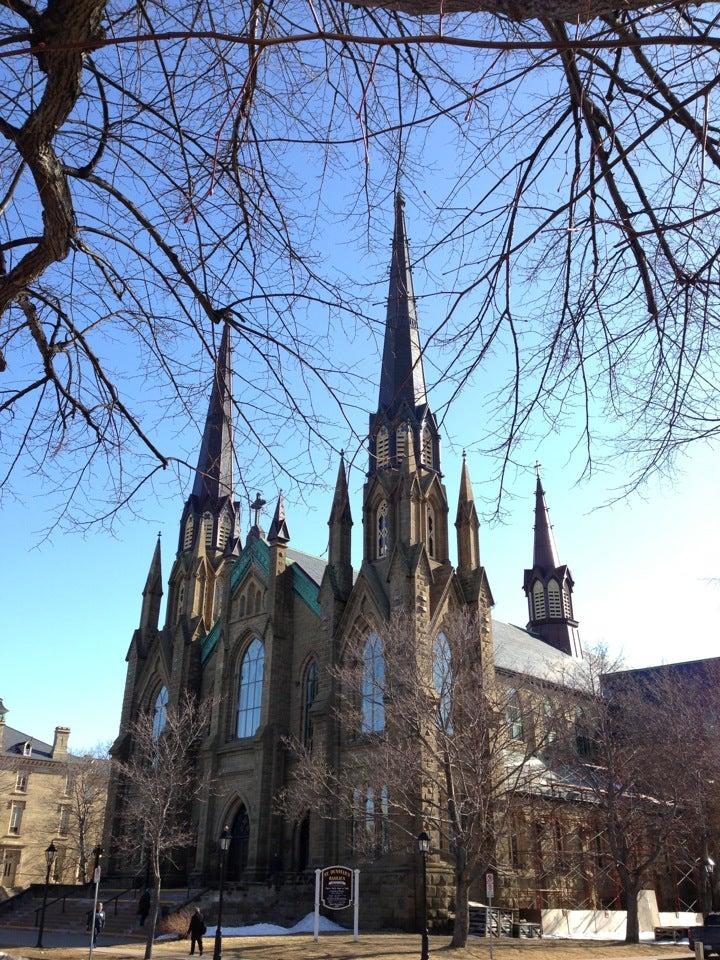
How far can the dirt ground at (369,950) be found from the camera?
2003 cm

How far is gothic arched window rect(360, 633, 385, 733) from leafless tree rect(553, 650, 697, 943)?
21.1 ft

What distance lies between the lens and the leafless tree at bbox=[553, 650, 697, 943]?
26906mm

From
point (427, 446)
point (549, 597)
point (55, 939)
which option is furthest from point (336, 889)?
point (549, 597)

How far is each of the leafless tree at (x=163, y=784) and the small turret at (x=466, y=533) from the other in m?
12.6

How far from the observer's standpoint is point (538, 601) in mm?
59375

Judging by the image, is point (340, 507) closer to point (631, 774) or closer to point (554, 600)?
point (631, 774)

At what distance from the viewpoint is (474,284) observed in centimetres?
430

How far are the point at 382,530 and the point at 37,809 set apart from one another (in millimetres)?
44071

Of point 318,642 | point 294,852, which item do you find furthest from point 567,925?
point 318,642

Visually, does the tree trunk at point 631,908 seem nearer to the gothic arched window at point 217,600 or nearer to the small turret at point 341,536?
the small turret at point 341,536

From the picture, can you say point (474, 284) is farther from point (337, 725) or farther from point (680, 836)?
point (680, 836)

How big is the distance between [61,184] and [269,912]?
28882mm

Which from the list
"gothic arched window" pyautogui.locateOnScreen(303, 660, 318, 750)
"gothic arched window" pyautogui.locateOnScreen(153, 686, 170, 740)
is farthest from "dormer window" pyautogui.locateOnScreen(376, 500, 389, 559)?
"gothic arched window" pyautogui.locateOnScreen(153, 686, 170, 740)

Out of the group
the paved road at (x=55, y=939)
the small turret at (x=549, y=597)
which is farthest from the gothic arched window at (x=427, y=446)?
the small turret at (x=549, y=597)
